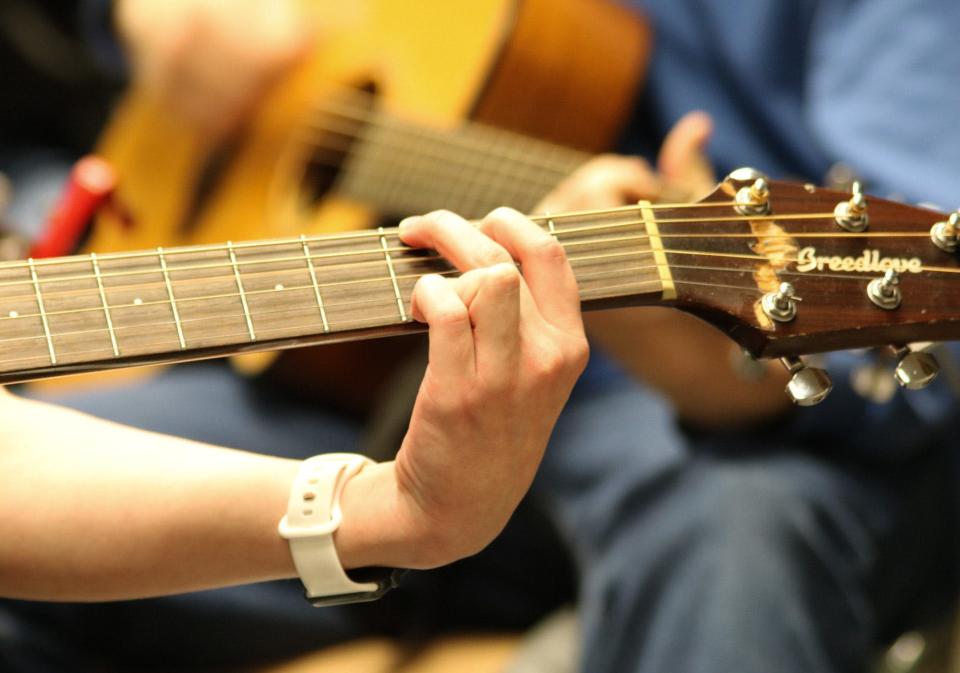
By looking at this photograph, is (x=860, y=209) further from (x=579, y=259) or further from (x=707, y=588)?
(x=707, y=588)

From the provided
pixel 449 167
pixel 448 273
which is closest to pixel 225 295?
pixel 448 273

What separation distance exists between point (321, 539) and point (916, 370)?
1.01 ft

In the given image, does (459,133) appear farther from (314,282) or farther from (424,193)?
(314,282)

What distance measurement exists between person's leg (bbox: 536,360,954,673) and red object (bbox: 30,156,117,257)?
48 cm

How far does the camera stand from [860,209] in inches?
21.9

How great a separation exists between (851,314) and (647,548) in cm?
32

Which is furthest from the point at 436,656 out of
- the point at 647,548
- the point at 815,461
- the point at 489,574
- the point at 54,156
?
the point at 54,156

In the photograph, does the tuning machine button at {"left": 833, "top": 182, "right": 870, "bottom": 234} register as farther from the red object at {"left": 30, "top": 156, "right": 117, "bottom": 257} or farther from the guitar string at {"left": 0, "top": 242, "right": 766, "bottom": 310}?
the red object at {"left": 30, "top": 156, "right": 117, "bottom": 257}

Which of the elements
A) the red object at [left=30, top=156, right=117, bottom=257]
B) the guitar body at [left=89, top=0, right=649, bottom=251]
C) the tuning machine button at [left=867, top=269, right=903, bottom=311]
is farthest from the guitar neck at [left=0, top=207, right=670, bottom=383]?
the red object at [left=30, top=156, right=117, bottom=257]

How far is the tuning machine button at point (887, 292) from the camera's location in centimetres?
54

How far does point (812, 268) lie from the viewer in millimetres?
546

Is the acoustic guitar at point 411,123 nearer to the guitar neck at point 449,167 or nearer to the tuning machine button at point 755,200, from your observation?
the guitar neck at point 449,167

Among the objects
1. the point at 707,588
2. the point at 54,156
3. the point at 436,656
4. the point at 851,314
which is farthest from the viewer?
Result: the point at 54,156

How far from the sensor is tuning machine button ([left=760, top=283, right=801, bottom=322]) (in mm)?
528
